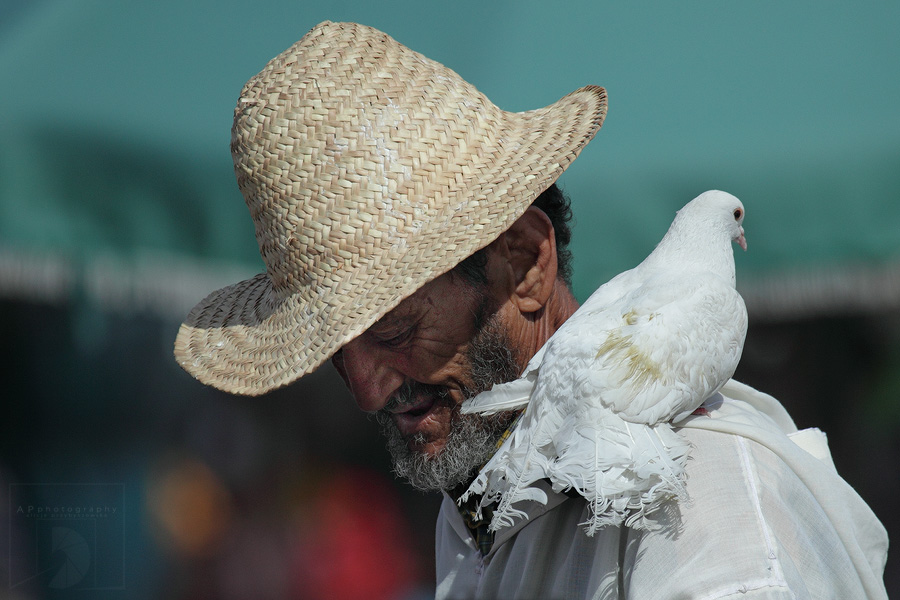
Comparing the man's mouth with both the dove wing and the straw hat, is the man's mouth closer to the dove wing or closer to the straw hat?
the straw hat

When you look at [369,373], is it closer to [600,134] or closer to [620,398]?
[620,398]

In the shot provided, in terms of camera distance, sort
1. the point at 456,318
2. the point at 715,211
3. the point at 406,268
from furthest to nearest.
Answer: the point at 715,211, the point at 456,318, the point at 406,268

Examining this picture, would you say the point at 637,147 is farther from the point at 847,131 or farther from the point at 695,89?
the point at 847,131

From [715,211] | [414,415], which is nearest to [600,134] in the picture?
[715,211]

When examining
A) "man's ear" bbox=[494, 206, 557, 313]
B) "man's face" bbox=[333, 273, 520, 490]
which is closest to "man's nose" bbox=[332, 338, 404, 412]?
"man's face" bbox=[333, 273, 520, 490]

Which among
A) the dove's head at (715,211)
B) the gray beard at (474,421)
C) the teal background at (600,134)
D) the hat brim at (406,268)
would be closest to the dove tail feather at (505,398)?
the gray beard at (474,421)

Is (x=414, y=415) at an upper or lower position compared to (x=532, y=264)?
lower

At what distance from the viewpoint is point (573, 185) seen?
8.30 ft

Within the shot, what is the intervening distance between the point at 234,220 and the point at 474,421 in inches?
57.4

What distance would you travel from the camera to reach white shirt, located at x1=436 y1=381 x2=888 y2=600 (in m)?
1.01

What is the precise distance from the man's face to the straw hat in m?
0.14

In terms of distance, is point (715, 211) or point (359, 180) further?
point (715, 211)

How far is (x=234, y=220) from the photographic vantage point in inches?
98.3

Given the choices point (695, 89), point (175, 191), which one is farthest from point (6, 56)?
point (695, 89)
